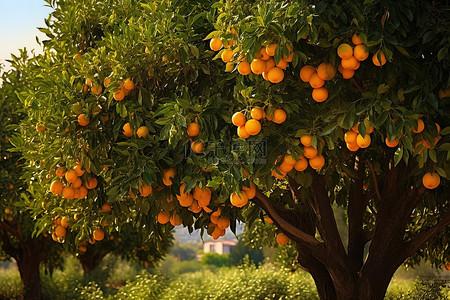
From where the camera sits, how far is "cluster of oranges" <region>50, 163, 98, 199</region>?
17.8 feet

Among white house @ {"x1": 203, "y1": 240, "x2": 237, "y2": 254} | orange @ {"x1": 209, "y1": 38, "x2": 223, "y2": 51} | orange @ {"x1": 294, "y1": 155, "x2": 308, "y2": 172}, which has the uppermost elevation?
white house @ {"x1": 203, "y1": 240, "x2": 237, "y2": 254}

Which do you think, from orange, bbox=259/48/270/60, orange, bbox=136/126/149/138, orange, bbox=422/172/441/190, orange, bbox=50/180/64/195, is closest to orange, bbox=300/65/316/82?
orange, bbox=259/48/270/60

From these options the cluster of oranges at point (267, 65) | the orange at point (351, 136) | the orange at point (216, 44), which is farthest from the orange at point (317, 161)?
the orange at point (216, 44)

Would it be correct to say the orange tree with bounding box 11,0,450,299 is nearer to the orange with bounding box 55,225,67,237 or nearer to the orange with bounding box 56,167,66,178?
the orange with bounding box 56,167,66,178

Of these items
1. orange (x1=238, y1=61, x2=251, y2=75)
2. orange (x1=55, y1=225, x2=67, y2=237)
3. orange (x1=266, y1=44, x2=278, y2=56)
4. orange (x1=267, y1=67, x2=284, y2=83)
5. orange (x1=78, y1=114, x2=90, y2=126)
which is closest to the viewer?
orange (x1=266, y1=44, x2=278, y2=56)

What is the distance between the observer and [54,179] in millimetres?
5613

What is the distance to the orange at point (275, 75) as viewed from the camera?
4.40 m

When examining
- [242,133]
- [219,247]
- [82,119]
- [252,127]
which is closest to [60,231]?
[82,119]

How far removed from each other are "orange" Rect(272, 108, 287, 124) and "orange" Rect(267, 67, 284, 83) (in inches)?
11.2

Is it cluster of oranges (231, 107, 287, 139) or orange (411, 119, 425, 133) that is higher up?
cluster of oranges (231, 107, 287, 139)

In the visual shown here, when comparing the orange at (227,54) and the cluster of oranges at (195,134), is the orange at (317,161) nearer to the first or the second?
the cluster of oranges at (195,134)

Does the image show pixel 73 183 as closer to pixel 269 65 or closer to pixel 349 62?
pixel 269 65

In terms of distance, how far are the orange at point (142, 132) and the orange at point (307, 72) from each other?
1388 mm

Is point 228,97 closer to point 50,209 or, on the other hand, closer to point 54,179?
point 54,179
